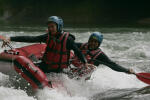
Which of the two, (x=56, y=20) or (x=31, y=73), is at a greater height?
(x=56, y=20)

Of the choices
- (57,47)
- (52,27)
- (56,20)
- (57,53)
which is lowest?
(57,53)

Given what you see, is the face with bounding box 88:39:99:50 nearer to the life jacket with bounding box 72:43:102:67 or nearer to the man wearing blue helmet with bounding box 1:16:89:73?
the life jacket with bounding box 72:43:102:67

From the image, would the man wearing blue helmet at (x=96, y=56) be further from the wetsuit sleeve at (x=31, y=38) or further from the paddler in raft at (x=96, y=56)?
the wetsuit sleeve at (x=31, y=38)

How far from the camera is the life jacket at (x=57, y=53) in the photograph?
5.49m

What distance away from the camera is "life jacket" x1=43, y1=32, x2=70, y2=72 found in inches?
216

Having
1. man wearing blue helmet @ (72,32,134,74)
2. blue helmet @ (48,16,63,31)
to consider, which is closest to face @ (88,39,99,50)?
man wearing blue helmet @ (72,32,134,74)

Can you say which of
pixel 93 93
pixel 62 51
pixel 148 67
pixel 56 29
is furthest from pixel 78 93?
pixel 148 67

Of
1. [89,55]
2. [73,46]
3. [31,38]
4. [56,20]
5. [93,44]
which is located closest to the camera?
[56,20]

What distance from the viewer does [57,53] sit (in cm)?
551

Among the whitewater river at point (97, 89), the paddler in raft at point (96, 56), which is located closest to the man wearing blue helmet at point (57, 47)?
the whitewater river at point (97, 89)

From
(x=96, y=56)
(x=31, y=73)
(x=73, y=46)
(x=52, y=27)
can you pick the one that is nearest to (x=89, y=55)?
(x=96, y=56)

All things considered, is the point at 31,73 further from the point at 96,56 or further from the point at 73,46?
the point at 96,56

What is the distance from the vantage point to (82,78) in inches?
240

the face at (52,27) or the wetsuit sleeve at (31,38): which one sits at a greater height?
the face at (52,27)
